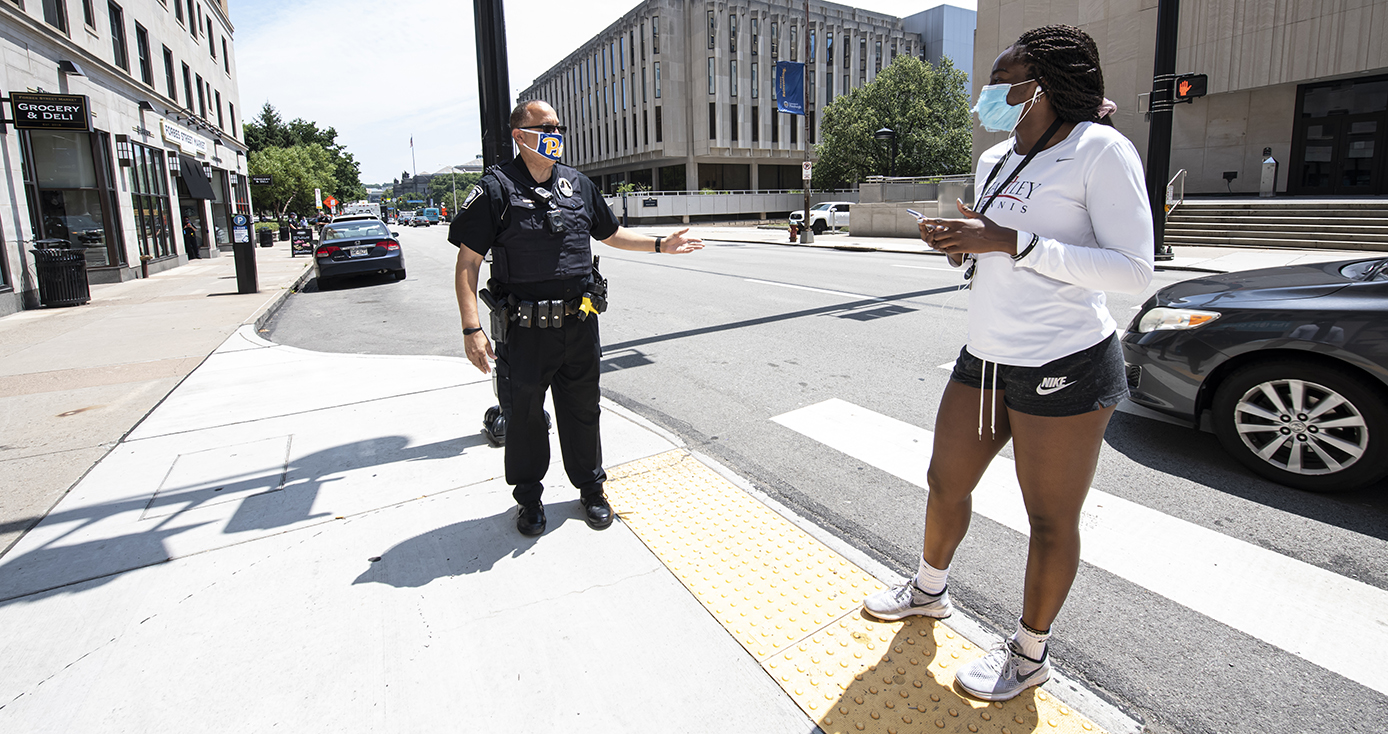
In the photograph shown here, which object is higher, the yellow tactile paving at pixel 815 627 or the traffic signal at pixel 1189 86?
the traffic signal at pixel 1189 86

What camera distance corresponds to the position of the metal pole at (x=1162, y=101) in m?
13.3

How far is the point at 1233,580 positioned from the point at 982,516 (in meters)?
1.03

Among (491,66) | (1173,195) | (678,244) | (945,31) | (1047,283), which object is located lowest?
(1047,283)

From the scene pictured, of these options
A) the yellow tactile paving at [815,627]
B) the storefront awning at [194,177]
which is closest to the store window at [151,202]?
the storefront awning at [194,177]

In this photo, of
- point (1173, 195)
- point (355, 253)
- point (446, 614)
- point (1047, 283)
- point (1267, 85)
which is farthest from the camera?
point (1267, 85)

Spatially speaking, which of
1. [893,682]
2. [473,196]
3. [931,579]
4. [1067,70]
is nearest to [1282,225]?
[931,579]

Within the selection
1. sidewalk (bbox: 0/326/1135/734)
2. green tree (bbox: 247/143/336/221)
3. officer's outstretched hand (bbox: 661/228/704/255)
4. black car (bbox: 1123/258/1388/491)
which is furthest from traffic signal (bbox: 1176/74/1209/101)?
green tree (bbox: 247/143/336/221)

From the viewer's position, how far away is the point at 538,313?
323cm

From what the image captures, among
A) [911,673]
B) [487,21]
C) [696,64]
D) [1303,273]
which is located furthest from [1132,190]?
[696,64]

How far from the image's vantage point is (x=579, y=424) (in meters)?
3.57

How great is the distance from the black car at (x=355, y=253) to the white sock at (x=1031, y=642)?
16364mm

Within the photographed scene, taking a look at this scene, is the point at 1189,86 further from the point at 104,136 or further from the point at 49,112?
the point at 104,136

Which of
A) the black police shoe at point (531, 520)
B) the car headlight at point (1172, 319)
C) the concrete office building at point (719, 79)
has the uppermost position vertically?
the concrete office building at point (719, 79)

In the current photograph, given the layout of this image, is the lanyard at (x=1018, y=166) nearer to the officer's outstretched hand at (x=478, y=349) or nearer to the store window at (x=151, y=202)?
Result: the officer's outstretched hand at (x=478, y=349)
